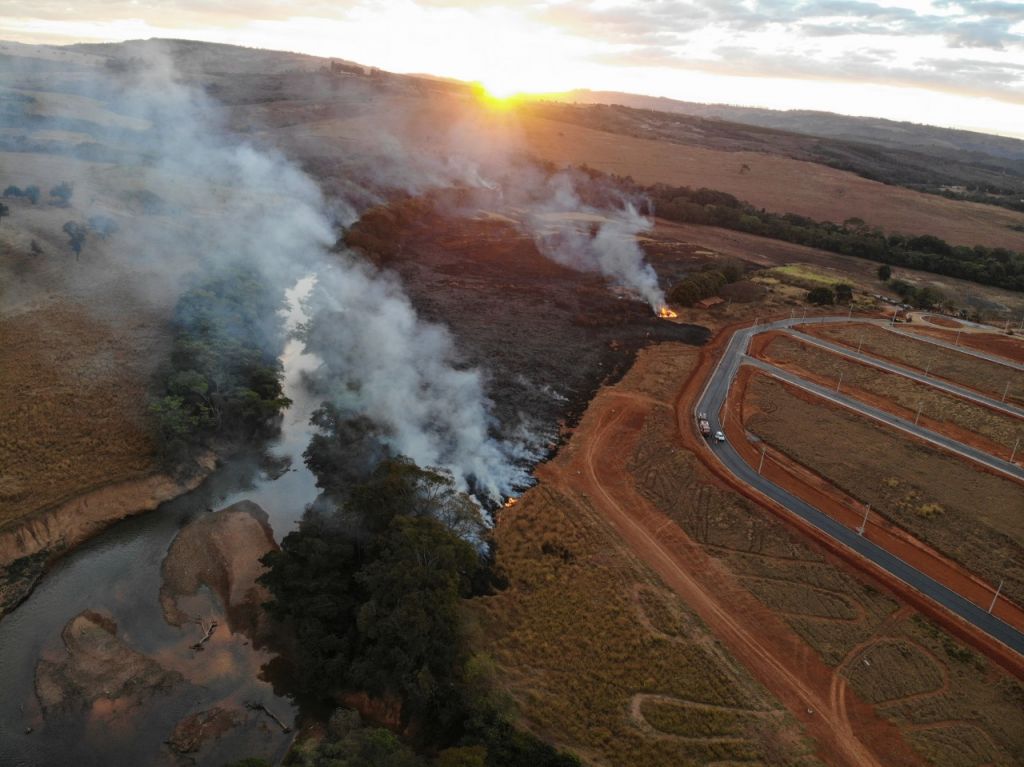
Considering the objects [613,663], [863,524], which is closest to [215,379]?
[613,663]

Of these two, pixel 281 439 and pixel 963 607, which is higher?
pixel 963 607

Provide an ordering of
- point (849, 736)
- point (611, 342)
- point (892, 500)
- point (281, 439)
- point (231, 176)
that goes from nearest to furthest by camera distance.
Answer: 1. point (849, 736)
2. point (892, 500)
3. point (281, 439)
4. point (611, 342)
5. point (231, 176)

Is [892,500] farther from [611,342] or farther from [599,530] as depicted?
[611,342]

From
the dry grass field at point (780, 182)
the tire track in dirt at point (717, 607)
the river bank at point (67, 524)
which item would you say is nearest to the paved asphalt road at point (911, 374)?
the tire track in dirt at point (717, 607)

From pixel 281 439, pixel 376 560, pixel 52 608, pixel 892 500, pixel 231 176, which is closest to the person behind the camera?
pixel 376 560

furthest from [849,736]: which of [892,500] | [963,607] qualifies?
[892,500]

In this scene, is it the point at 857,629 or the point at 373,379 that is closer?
the point at 857,629

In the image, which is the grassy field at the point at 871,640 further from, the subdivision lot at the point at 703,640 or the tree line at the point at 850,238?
the tree line at the point at 850,238

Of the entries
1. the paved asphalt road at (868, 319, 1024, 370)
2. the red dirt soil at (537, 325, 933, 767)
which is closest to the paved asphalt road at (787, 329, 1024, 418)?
the paved asphalt road at (868, 319, 1024, 370)
